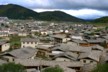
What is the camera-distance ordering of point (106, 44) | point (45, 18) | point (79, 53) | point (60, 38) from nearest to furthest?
point (79, 53)
point (106, 44)
point (60, 38)
point (45, 18)

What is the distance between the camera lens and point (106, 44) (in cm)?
4369

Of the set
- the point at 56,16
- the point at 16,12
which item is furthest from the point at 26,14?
the point at 56,16

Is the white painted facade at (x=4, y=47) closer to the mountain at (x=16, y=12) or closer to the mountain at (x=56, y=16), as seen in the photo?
the mountain at (x=56, y=16)

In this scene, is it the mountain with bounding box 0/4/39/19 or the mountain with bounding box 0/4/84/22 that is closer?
the mountain with bounding box 0/4/84/22

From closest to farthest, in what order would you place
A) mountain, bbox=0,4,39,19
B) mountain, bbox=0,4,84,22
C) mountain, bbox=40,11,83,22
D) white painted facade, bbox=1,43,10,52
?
white painted facade, bbox=1,43,10,52, mountain, bbox=40,11,83,22, mountain, bbox=0,4,84,22, mountain, bbox=0,4,39,19

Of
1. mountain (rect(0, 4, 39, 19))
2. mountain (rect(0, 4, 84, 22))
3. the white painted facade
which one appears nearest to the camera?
the white painted facade

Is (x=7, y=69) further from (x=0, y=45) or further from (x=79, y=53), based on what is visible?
(x=0, y=45)

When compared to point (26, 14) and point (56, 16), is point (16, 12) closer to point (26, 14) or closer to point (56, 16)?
point (26, 14)

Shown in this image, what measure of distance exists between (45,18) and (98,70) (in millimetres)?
140201

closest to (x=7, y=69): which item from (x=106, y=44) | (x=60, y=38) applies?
(x=106, y=44)

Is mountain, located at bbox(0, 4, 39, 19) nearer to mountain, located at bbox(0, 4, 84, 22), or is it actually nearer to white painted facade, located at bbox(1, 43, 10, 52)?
mountain, located at bbox(0, 4, 84, 22)

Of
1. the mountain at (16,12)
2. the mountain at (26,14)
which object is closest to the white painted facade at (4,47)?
the mountain at (26,14)

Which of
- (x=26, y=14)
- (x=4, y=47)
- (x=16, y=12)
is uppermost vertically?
(x=16, y=12)

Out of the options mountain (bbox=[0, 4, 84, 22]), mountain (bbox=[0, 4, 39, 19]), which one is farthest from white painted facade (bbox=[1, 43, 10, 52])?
mountain (bbox=[0, 4, 39, 19])
